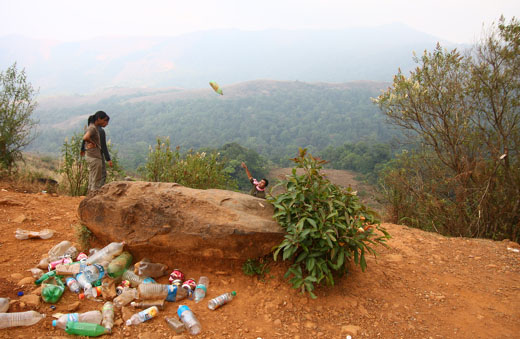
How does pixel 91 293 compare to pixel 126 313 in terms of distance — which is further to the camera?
pixel 91 293

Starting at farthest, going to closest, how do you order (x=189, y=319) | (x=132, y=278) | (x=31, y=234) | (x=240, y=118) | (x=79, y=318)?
(x=240, y=118) < (x=31, y=234) < (x=132, y=278) < (x=189, y=319) < (x=79, y=318)

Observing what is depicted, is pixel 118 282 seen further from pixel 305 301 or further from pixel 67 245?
pixel 305 301

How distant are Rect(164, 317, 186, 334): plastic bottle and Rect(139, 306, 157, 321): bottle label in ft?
0.46

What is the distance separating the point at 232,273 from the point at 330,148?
133 feet

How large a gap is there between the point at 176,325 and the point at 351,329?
1.57 metres

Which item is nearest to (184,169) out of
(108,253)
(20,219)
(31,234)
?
(20,219)

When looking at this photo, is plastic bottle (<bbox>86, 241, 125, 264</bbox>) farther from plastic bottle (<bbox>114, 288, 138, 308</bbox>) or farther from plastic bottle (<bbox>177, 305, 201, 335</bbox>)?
plastic bottle (<bbox>177, 305, 201, 335</bbox>)

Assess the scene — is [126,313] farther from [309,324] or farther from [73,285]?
[309,324]

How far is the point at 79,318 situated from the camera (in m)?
2.67

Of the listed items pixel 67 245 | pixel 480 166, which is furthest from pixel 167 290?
pixel 480 166

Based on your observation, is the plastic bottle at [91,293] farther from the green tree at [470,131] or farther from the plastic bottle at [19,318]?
the green tree at [470,131]

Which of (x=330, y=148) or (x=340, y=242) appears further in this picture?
(x=330, y=148)

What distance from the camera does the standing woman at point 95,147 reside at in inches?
207

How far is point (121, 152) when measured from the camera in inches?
1866
